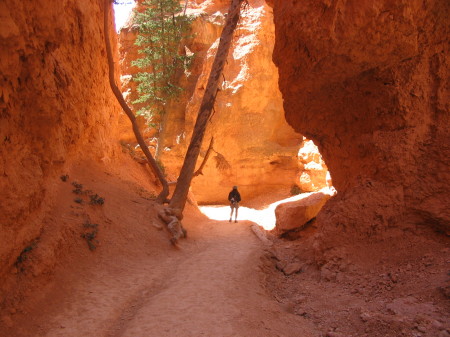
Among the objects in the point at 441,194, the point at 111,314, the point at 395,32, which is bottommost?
the point at 111,314

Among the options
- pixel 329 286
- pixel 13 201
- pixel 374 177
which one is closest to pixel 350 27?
pixel 374 177

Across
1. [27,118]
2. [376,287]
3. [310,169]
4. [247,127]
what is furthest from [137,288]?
[247,127]

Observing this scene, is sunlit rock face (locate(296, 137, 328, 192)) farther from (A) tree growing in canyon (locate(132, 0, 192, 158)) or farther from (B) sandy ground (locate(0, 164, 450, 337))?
(B) sandy ground (locate(0, 164, 450, 337))

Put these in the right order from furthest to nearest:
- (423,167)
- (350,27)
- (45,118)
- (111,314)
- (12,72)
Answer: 1. (350,27)
2. (423,167)
3. (45,118)
4. (111,314)
5. (12,72)

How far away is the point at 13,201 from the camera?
12.6ft

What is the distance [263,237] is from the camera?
9.05 m

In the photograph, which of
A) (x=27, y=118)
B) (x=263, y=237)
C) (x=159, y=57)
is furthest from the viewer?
(x=159, y=57)

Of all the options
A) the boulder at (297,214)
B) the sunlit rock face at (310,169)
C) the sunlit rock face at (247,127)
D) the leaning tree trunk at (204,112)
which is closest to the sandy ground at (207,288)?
the boulder at (297,214)

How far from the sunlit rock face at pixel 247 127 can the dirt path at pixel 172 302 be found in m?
12.1

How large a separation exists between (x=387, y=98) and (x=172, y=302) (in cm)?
500

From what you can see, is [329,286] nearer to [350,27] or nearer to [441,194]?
[441,194]

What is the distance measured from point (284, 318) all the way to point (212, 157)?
1508 cm

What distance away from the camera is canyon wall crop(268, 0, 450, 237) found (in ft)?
16.4

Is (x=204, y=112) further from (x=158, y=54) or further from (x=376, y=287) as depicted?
(x=158, y=54)
